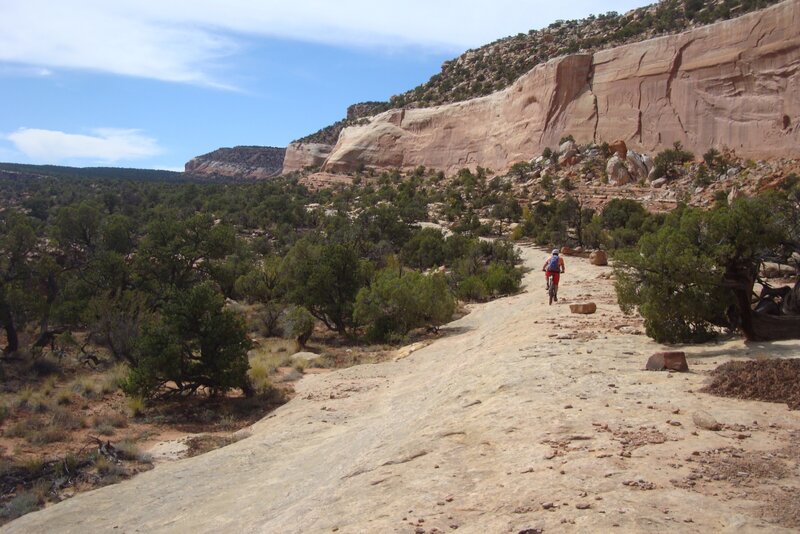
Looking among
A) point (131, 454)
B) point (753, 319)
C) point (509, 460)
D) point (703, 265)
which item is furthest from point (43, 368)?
point (753, 319)

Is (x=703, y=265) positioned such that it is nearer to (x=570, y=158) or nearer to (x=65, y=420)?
(x=65, y=420)

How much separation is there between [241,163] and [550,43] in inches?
3033

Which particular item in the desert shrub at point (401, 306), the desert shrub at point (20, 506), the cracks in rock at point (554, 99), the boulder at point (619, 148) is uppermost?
the cracks in rock at point (554, 99)

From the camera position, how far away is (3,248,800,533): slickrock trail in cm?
462

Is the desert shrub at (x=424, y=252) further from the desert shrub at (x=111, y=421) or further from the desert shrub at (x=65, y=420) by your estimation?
the desert shrub at (x=65, y=420)

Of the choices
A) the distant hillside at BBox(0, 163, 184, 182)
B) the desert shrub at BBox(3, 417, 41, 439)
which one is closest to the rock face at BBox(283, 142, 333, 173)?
the distant hillside at BBox(0, 163, 184, 182)

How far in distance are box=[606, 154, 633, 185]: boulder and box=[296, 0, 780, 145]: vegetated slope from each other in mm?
11334

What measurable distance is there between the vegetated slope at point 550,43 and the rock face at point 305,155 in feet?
11.2

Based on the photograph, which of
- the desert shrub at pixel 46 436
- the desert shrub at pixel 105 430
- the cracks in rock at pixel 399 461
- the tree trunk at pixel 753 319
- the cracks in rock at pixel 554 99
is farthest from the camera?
the cracks in rock at pixel 554 99

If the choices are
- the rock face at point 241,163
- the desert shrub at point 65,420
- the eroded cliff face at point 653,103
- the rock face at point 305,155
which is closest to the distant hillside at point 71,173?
the rock face at point 241,163

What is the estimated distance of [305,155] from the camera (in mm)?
78312

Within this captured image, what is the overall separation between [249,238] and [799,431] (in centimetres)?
3668

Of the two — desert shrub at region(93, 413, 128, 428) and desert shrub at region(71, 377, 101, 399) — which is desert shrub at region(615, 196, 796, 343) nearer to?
desert shrub at region(93, 413, 128, 428)

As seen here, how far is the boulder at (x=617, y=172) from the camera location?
3828 centimetres
